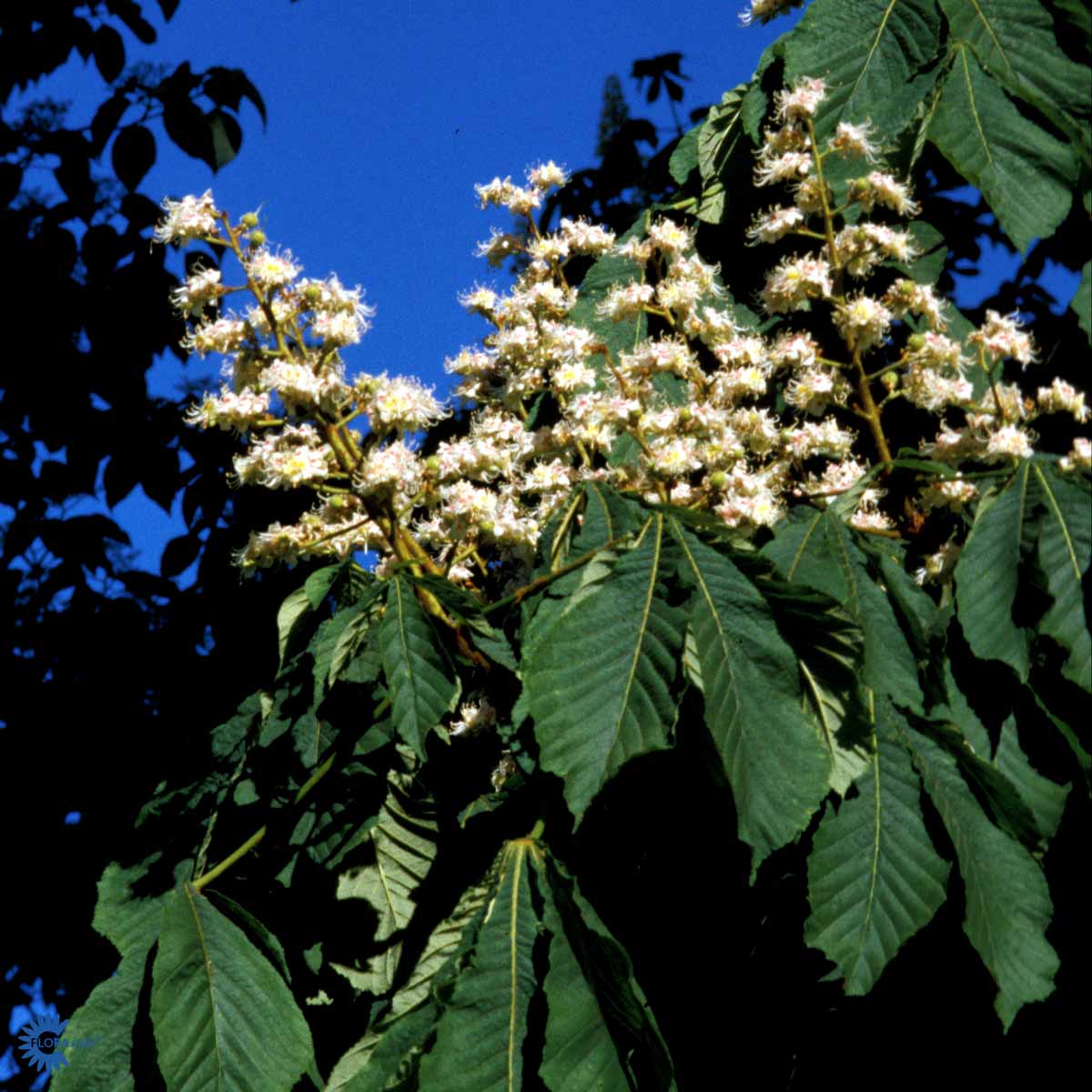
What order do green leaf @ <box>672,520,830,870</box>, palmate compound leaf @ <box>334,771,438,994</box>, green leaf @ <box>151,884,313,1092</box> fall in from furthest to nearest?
palmate compound leaf @ <box>334,771,438,994</box> → green leaf @ <box>151,884,313,1092</box> → green leaf @ <box>672,520,830,870</box>

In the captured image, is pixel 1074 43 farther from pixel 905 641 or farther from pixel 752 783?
pixel 752 783

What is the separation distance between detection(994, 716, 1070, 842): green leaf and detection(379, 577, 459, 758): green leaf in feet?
1.90

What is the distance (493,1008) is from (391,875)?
1.24 feet

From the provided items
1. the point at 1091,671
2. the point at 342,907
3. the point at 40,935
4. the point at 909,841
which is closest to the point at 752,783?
the point at 909,841

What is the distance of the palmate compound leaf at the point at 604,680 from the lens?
122cm

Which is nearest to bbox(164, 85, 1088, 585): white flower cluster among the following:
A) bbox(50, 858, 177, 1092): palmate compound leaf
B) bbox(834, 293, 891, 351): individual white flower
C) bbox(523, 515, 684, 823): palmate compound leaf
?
bbox(834, 293, 891, 351): individual white flower

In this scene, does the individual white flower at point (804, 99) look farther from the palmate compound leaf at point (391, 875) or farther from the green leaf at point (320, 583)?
the palmate compound leaf at point (391, 875)

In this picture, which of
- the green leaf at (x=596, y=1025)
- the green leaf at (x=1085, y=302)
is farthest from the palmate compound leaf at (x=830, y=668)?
the green leaf at (x=1085, y=302)

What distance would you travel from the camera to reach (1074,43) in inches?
67.1

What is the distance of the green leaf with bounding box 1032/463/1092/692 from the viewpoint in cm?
131

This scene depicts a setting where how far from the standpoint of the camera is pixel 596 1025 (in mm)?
1288

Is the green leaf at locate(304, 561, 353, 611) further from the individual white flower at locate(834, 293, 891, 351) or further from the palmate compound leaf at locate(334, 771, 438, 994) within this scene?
the individual white flower at locate(834, 293, 891, 351)

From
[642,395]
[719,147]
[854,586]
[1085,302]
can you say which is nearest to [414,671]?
[854,586]

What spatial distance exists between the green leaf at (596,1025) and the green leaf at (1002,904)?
320 mm
